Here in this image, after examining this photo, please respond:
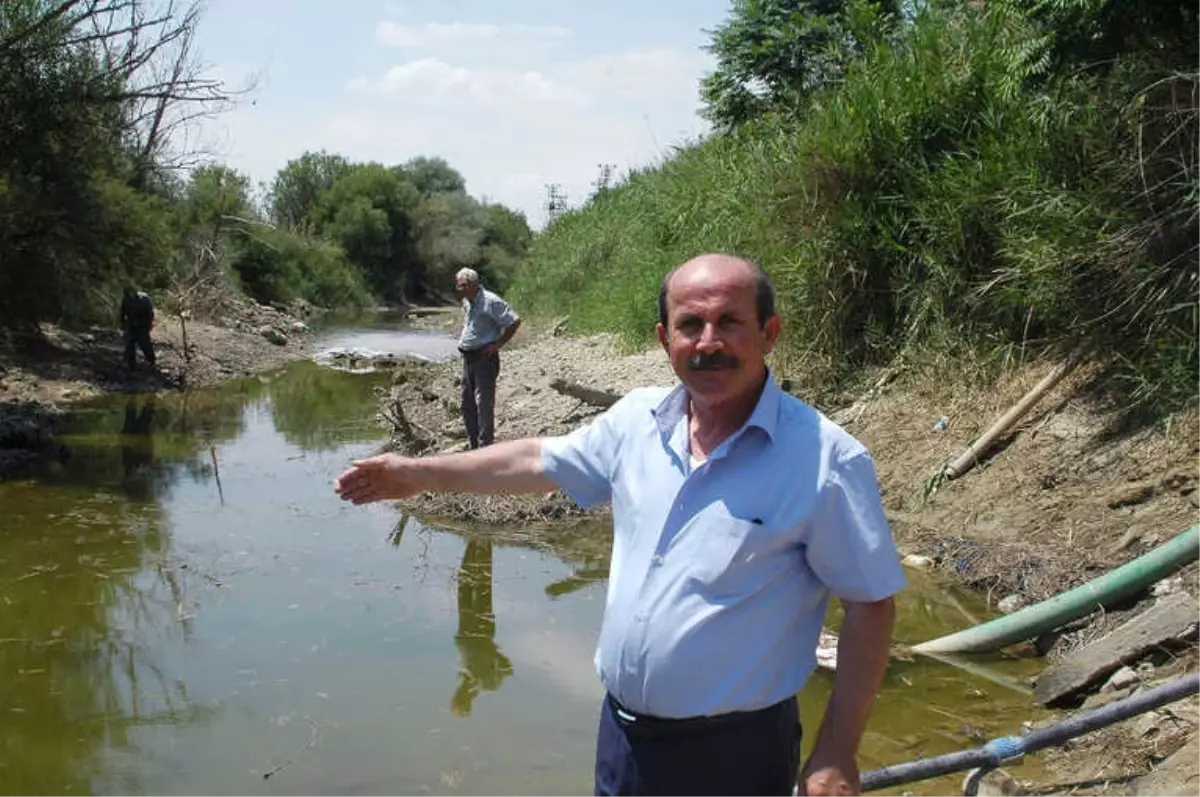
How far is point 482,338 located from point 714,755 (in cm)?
783

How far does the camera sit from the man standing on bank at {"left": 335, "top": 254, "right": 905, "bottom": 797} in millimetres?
2057

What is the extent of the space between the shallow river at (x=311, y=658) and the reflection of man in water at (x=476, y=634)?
2 centimetres

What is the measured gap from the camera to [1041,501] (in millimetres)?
7266

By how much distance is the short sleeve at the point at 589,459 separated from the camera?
2.44m

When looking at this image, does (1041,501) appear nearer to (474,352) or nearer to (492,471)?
(474,352)

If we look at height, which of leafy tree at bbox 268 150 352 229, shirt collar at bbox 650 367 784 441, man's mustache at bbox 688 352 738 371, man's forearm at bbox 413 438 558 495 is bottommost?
man's forearm at bbox 413 438 558 495

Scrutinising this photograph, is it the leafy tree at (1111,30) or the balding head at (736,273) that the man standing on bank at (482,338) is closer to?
the leafy tree at (1111,30)

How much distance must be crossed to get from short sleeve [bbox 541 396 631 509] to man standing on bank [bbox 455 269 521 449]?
23.6ft

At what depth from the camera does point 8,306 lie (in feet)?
55.6

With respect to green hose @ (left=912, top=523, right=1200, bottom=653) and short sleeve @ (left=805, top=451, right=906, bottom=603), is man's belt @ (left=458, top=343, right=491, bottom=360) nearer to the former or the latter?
green hose @ (left=912, top=523, right=1200, bottom=653)

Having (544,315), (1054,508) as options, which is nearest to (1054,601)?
(1054,508)

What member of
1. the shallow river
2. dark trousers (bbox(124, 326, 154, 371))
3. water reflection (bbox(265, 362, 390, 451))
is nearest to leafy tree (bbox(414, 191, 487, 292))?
water reflection (bbox(265, 362, 390, 451))

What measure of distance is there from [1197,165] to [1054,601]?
345 centimetres

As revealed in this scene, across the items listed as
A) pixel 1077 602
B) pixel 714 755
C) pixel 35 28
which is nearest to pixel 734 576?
pixel 714 755
